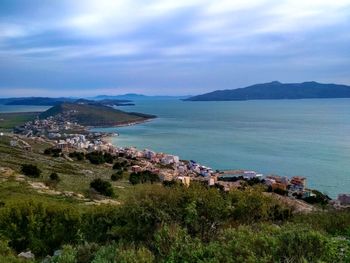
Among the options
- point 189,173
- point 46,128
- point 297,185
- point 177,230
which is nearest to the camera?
point 177,230

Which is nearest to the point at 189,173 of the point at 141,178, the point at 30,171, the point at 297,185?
the point at 297,185

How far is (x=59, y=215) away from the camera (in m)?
13.6

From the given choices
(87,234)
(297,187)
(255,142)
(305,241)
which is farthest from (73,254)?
(255,142)

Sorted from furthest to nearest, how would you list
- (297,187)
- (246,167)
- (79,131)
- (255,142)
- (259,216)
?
(79,131) < (255,142) < (246,167) < (297,187) < (259,216)

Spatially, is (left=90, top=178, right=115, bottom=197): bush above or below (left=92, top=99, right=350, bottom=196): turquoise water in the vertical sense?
above

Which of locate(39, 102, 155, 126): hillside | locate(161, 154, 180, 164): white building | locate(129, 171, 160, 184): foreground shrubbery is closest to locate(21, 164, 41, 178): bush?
locate(129, 171, 160, 184): foreground shrubbery

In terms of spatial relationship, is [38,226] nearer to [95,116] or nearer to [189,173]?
[189,173]

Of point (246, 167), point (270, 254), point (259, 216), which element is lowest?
point (246, 167)

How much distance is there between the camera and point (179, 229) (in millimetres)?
8586

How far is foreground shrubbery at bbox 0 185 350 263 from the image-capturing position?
6102 mm

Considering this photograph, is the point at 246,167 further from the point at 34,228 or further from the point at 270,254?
the point at 270,254

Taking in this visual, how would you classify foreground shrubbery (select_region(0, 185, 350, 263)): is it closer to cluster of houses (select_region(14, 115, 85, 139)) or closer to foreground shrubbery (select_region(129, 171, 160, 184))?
foreground shrubbery (select_region(129, 171, 160, 184))

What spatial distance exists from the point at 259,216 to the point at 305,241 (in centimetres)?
633

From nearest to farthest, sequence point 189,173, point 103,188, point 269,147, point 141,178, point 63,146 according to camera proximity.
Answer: point 103,188 < point 141,178 < point 189,173 < point 63,146 < point 269,147
